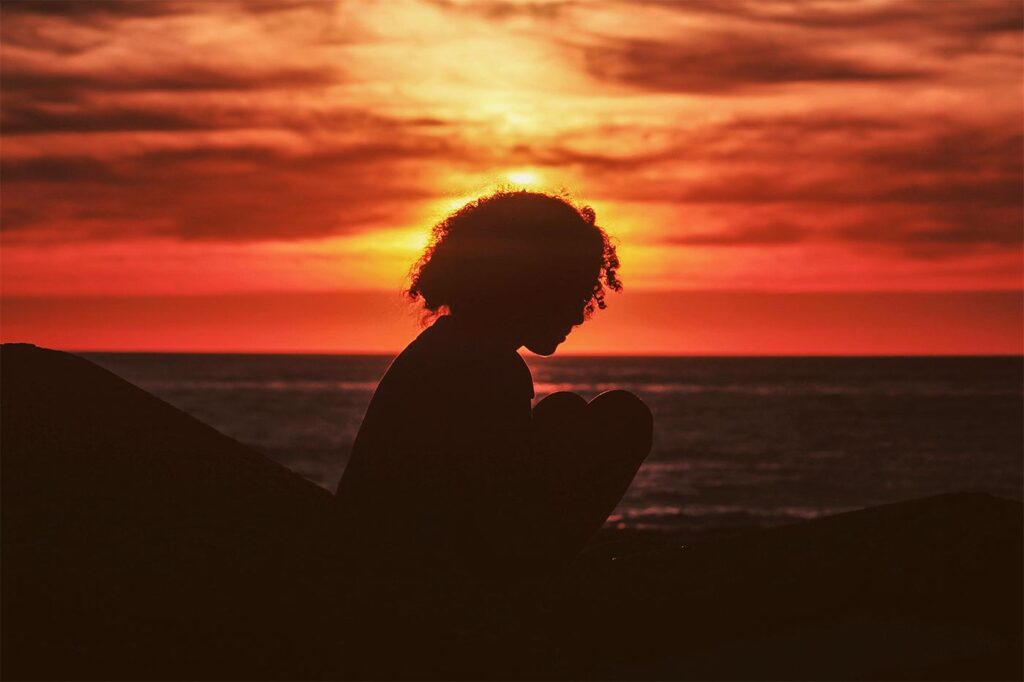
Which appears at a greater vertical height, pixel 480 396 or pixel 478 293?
pixel 478 293

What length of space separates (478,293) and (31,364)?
6.44 ft

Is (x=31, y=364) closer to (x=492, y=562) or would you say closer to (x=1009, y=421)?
(x=492, y=562)

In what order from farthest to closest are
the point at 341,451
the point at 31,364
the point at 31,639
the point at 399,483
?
the point at 341,451 < the point at 31,364 < the point at 399,483 < the point at 31,639

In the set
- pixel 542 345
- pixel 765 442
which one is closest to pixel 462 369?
pixel 542 345

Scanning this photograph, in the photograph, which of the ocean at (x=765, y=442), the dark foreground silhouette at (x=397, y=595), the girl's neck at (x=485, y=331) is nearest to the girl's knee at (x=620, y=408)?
the girl's neck at (x=485, y=331)

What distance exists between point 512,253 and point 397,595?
1346 mm

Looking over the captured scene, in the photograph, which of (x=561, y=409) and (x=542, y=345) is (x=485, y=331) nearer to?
(x=542, y=345)

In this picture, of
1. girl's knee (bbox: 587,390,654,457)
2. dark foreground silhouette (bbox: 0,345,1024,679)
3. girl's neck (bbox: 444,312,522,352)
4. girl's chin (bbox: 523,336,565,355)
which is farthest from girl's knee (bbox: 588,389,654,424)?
dark foreground silhouette (bbox: 0,345,1024,679)

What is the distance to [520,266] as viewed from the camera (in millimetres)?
4602

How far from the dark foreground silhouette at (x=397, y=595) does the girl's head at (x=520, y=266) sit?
0.97m

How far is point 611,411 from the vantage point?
457cm

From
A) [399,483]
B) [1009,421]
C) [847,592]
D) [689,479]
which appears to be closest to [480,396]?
[399,483]

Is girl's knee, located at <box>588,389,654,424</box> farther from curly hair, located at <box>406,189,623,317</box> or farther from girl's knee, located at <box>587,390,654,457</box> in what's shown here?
curly hair, located at <box>406,189,623,317</box>

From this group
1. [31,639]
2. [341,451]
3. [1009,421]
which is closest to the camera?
[31,639]
